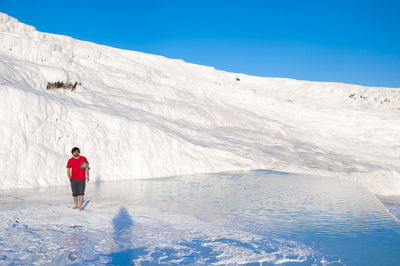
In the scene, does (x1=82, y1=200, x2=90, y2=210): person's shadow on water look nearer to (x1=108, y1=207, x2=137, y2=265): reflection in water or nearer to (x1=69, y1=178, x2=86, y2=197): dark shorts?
(x1=69, y1=178, x2=86, y2=197): dark shorts

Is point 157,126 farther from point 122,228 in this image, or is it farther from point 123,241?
point 123,241

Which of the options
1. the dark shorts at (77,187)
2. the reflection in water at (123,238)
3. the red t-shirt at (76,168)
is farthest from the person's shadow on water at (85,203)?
the reflection in water at (123,238)

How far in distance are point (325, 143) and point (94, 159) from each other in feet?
65.5

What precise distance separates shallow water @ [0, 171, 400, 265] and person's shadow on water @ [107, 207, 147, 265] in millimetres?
16

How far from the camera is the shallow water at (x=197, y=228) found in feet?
17.1

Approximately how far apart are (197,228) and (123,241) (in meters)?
1.65

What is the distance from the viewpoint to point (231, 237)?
20.4 feet

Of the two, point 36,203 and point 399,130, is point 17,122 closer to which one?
point 36,203

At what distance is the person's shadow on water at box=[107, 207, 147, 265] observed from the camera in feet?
16.4

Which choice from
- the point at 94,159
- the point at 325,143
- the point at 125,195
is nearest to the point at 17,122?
the point at 94,159

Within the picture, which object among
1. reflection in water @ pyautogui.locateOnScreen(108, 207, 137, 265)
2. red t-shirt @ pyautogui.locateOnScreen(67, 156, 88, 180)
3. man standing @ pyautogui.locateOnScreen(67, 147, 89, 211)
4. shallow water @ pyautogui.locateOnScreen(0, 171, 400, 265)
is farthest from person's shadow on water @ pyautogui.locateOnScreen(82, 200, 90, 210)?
reflection in water @ pyautogui.locateOnScreen(108, 207, 137, 265)

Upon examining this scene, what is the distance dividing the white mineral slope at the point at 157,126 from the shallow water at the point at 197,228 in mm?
2971

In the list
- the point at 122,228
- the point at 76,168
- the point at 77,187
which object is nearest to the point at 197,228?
the point at 122,228

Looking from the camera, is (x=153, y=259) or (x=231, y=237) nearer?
(x=153, y=259)
